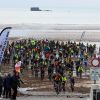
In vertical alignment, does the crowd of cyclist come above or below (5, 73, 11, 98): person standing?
below

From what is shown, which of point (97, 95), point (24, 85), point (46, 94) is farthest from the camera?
point (24, 85)

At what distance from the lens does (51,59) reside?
45.9 m

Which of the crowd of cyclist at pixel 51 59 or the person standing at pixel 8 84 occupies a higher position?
the person standing at pixel 8 84

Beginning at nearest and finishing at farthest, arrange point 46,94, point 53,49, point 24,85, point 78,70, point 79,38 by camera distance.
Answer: point 46,94 → point 24,85 → point 78,70 → point 53,49 → point 79,38

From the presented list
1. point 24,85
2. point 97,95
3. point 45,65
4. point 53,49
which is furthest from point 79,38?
point 97,95

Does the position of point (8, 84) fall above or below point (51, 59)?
above

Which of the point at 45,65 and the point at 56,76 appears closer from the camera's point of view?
the point at 56,76

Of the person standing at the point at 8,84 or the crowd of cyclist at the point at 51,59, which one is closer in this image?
the person standing at the point at 8,84

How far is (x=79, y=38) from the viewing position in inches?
3295

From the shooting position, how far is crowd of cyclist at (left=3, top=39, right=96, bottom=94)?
38.4m

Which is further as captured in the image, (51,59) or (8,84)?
(51,59)

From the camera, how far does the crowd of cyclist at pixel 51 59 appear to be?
38.4 m

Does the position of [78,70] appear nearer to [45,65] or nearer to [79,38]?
[45,65]

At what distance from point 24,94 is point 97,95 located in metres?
10.3
